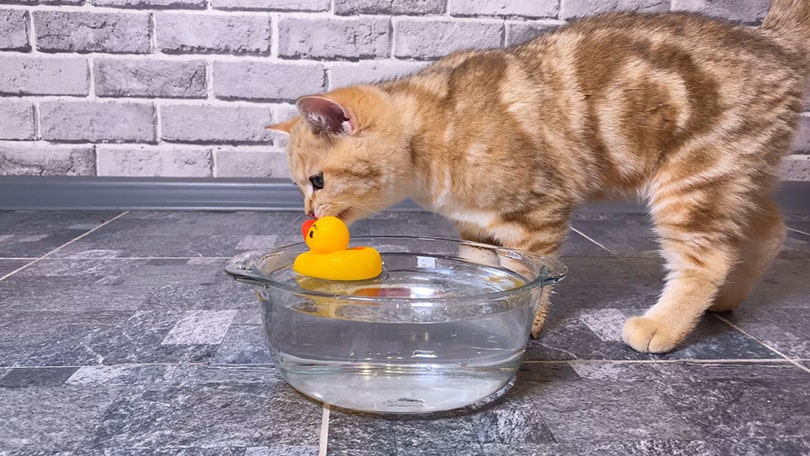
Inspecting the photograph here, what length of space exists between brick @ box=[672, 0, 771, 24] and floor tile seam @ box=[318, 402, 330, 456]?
1971mm

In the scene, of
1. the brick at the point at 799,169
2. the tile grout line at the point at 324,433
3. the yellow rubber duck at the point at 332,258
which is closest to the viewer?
the tile grout line at the point at 324,433

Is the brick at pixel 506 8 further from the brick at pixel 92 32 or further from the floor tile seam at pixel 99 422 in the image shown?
the floor tile seam at pixel 99 422

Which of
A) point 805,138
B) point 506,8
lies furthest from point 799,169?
point 506,8

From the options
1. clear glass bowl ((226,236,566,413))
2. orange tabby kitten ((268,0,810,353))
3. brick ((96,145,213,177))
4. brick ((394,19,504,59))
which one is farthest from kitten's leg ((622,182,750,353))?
brick ((96,145,213,177))

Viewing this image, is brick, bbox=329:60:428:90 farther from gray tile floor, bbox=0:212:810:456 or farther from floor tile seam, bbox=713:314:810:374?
floor tile seam, bbox=713:314:810:374

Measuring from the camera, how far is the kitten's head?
1.24 m

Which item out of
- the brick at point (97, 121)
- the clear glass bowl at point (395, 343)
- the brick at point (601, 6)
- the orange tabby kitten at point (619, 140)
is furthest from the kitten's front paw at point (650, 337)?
the brick at point (97, 121)

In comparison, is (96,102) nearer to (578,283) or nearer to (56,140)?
(56,140)

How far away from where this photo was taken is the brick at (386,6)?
2119 mm

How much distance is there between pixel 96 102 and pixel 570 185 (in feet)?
5.60

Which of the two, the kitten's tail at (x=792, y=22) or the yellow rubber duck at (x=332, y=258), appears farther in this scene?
the kitten's tail at (x=792, y=22)

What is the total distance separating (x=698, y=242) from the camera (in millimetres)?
1137

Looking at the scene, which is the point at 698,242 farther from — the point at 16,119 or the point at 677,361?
the point at 16,119

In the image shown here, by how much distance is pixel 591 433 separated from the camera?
0.74m
